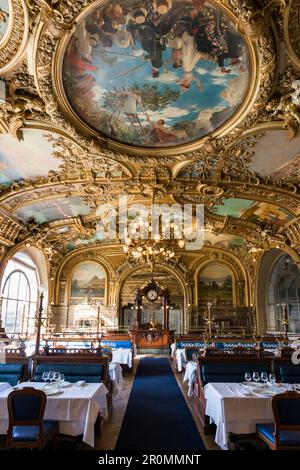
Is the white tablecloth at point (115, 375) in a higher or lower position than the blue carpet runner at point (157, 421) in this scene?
higher

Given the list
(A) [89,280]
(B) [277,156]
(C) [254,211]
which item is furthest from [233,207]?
(A) [89,280]

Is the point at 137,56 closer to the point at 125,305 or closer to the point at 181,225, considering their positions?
the point at 181,225

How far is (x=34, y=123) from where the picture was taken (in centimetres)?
675

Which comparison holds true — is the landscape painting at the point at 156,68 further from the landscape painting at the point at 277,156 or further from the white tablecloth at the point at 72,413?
the white tablecloth at the point at 72,413

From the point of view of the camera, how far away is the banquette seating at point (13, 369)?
5762 millimetres

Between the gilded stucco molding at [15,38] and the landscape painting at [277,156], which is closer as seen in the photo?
the gilded stucco molding at [15,38]

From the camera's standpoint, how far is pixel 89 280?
20.6 metres

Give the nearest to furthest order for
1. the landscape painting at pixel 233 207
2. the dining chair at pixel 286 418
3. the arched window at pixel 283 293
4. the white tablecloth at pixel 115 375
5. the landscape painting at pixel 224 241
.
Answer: the dining chair at pixel 286 418, the white tablecloth at pixel 115 375, the landscape painting at pixel 233 207, the arched window at pixel 283 293, the landscape painting at pixel 224 241

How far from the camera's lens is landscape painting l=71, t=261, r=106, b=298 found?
2044cm

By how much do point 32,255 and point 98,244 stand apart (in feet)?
12.5

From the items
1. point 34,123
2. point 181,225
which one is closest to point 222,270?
point 181,225

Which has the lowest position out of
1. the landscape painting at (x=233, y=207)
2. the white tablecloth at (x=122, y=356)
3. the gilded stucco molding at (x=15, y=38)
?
the white tablecloth at (x=122, y=356)

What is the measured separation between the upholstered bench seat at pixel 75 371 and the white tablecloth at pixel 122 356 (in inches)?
198

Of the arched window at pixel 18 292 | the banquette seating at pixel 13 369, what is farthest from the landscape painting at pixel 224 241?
the banquette seating at pixel 13 369
